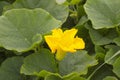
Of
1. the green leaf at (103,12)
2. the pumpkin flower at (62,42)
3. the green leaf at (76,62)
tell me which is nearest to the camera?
the pumpkin flower at (62,42)

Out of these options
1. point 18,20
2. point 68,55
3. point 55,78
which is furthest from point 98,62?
point 18,20

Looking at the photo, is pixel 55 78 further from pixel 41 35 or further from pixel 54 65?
pixel 41 35

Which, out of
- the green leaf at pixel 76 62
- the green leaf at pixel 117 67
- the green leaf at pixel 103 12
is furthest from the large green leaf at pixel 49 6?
the green leaf at pixel 117 67

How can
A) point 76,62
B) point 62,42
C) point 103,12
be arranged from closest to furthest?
point 62,42, point 76,62, point 103,12

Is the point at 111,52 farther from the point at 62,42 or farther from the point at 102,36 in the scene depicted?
the point at 62,42

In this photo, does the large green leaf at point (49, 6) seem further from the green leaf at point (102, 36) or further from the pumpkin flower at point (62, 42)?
the pumpkin flower at point (62, 42)

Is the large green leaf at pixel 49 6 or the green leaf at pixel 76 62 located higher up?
the large green leaf at pixel 49 6

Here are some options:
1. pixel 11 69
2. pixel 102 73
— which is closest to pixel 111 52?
pixel 102 73
